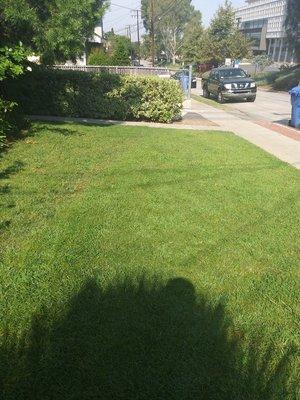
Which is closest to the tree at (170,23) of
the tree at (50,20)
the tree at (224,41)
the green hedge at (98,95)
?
the tree at (224,41)

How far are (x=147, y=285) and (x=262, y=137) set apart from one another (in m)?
8.53

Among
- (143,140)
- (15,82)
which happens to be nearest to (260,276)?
(143,140)

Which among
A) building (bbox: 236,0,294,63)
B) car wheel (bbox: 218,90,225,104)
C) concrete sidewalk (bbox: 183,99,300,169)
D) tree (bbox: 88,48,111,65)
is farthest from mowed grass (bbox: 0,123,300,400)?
building (bbox: 236,0,294,63)

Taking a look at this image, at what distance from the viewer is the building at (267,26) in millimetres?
61031

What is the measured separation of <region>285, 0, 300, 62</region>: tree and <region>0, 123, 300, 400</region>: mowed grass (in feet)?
122

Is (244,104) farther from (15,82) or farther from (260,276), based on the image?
(260,276)

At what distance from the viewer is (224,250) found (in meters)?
4.12

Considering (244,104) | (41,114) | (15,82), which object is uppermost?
(15,82)

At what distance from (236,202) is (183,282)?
→ 2.30m

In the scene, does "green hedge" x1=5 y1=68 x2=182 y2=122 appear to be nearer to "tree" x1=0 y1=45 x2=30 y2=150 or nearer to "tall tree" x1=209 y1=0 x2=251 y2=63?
"tree" x1=0 y1=45 x2=30 y2=150

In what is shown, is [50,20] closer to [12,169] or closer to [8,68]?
[8,68]

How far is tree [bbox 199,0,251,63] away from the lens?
2032 inches

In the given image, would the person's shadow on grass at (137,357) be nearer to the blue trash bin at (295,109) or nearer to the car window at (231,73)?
the blue trash bin at (295,109)

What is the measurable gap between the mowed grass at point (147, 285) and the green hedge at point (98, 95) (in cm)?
647
